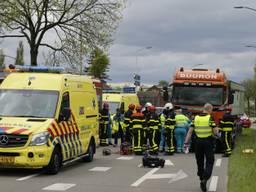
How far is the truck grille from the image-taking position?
500 inches

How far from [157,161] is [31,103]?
4024 millimetres

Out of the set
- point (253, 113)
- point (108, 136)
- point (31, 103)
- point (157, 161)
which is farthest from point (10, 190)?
point (253, 113)

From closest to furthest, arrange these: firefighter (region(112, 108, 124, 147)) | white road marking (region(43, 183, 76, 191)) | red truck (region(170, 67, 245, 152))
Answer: white road marking (region(43, 183, 76, 191))
red truck (region(170, 67, 245, 152))
firefighter (region(112, 108, 124, 147))

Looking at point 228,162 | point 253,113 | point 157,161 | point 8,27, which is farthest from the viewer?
point 253,113

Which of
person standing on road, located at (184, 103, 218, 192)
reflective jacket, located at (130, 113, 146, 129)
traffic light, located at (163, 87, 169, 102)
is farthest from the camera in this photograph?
traffic light, located at (163, 87, 169, 102)

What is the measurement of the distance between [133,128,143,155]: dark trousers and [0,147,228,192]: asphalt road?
7.17 ft

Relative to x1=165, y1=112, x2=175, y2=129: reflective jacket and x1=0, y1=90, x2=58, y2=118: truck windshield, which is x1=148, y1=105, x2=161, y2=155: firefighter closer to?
x1=165, y1=112, x2=175, y2=129: reflective jacket

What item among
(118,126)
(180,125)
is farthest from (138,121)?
(118,126)

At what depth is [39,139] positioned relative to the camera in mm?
12781

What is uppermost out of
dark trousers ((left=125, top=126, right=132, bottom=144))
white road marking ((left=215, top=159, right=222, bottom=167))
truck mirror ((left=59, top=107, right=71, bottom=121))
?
truck mirror ((left=59, top=107, right=71, bottom=121))

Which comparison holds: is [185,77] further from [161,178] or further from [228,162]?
[161,178]

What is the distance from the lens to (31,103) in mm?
14016

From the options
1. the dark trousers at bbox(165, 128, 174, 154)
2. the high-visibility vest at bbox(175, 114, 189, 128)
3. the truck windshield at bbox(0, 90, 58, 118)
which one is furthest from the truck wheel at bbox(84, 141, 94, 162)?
the high-visibility vest at bbox(175, 114, 189, 128)

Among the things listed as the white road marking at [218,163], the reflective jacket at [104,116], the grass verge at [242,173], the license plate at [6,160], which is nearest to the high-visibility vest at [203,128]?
the grass verge at [242,173]
